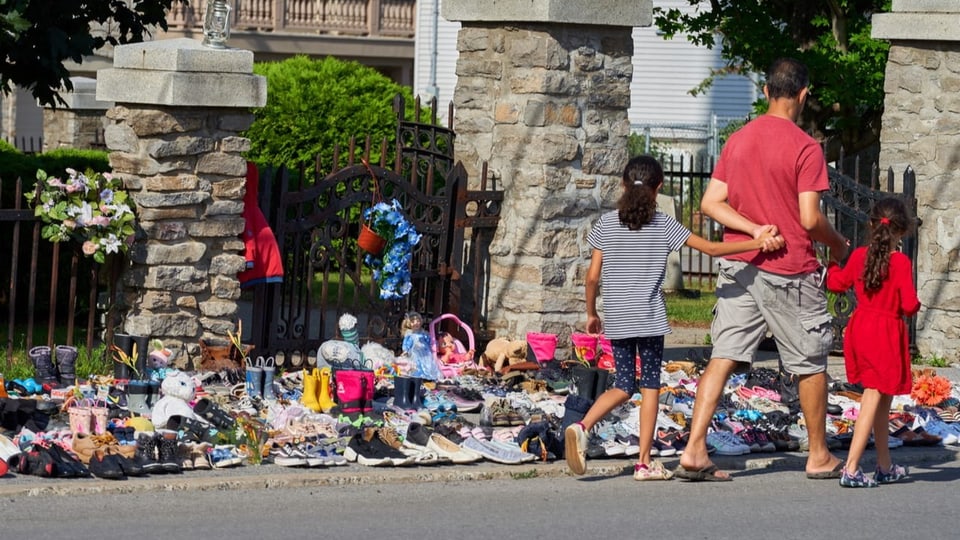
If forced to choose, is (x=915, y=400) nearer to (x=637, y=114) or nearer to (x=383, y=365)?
(x=383, y=365)

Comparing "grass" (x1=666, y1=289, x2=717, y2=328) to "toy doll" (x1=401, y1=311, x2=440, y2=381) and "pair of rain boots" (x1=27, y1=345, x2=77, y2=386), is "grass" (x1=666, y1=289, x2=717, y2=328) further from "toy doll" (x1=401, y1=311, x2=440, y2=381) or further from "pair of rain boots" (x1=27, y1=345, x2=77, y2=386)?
"pair of rain boots" (x1=27, y1=345, x2=77, y2=386)

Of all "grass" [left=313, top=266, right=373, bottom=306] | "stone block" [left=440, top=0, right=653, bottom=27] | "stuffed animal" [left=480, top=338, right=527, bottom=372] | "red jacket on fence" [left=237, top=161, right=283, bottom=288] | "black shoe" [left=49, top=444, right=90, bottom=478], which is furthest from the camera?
"grass" [left=313, top=266, right=373, bottom=306]

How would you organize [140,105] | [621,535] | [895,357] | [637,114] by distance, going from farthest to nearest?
[637,114], [140,105], [895,357], [621,535]

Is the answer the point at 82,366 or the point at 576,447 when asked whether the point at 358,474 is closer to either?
the point at 576,447

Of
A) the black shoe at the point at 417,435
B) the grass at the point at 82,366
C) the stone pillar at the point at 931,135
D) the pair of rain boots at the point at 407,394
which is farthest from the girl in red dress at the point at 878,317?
the stone pillar at the point at 931,135

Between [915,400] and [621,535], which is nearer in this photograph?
[621,535]

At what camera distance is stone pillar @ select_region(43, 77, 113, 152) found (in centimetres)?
2059

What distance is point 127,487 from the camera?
22.5 feet

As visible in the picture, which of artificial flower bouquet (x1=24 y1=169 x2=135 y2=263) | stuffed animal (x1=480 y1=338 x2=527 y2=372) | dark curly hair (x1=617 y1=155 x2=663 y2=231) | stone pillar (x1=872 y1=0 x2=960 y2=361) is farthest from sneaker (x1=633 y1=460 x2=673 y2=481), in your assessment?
stone pillar (x1=872 y1=0 x2=960 y2=361)

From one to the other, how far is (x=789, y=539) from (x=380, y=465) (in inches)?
79.3

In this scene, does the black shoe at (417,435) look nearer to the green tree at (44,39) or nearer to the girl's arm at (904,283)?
the girl's arm at (904,283)

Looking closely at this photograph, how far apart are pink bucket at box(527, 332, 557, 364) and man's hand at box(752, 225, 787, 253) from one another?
3.34m

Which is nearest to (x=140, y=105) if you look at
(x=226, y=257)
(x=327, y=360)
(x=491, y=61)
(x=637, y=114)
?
(x=226, y=257)

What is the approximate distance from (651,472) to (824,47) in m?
9.35
